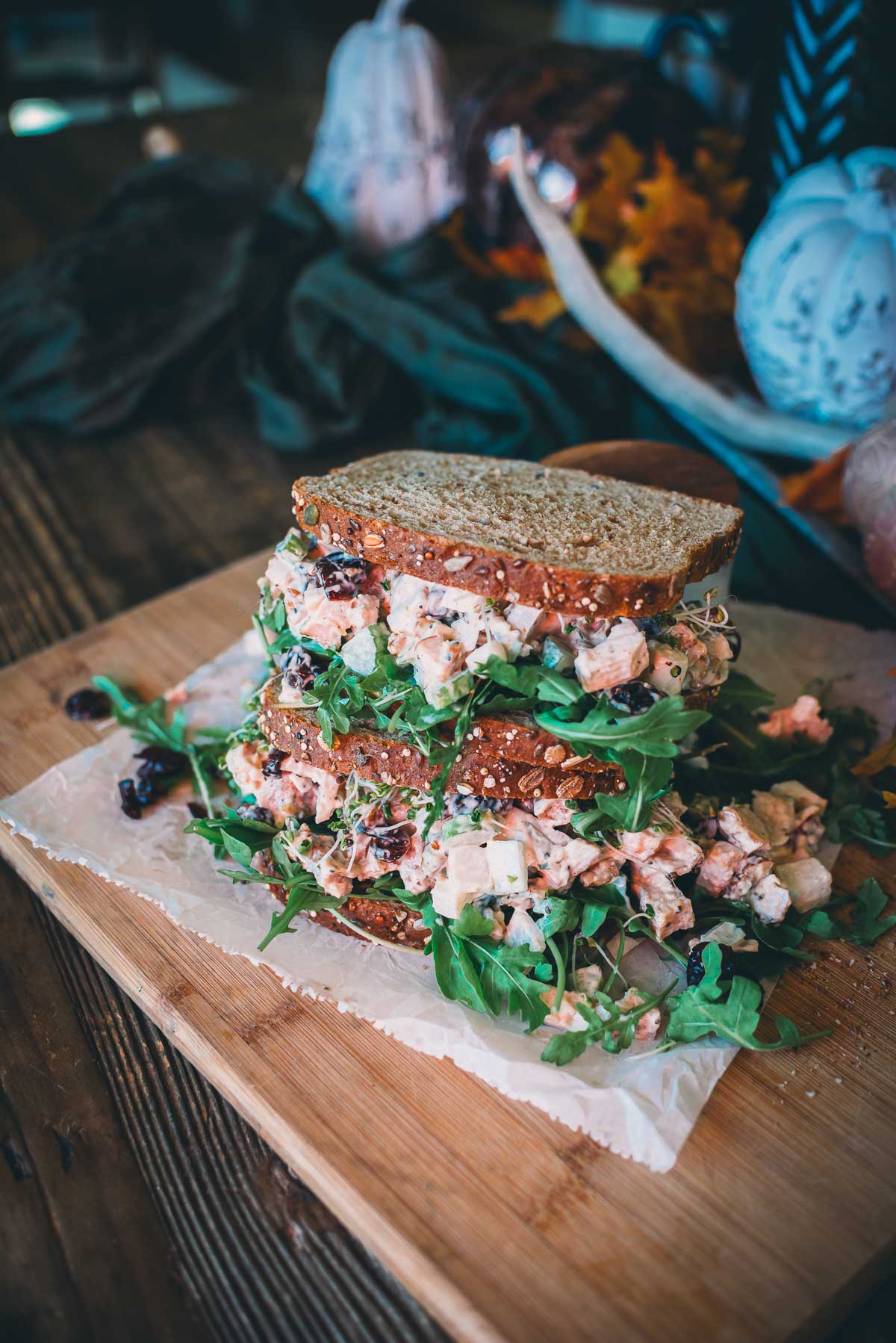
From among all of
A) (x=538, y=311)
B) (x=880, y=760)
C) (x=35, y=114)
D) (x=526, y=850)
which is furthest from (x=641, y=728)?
(x=35, y=114)

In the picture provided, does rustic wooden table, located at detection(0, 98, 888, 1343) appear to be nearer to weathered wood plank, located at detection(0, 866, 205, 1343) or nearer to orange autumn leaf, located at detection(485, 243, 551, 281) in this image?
weathered wood plank, located at detection(0, 866, 205, 1343)

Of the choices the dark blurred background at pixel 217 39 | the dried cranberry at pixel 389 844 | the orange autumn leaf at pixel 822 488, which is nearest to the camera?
the dried cranberry at pixel 389 844

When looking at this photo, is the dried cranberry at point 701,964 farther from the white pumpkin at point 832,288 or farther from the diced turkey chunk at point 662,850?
the white pumpkin at point 832,288

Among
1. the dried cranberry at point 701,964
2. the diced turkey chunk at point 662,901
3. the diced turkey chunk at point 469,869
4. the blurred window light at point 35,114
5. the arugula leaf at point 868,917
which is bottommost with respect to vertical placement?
the arugula leaf at point 868,917

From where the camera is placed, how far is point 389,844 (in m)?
1.71

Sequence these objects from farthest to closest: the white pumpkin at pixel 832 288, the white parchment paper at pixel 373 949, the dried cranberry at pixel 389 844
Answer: the white pumpkin at pixel 832 288 → the dried cranberry at pixel 389 844 → the white parchment paper at pixel 373 949

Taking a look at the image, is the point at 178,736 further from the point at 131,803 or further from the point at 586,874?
the point at 586,874

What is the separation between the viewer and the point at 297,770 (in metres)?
1.85

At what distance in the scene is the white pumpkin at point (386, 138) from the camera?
3.27 meters

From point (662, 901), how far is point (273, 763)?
0.70 metres

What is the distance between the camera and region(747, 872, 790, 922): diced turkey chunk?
1.72 metres

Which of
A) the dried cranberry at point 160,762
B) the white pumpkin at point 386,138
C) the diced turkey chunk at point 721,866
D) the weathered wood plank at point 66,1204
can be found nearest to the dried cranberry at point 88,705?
the dried cranberry at point 160,762

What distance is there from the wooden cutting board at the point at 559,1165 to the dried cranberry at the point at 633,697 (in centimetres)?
54

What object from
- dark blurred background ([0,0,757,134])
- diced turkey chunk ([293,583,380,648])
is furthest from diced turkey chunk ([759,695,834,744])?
dark blurred background ([0,0,757,134])
